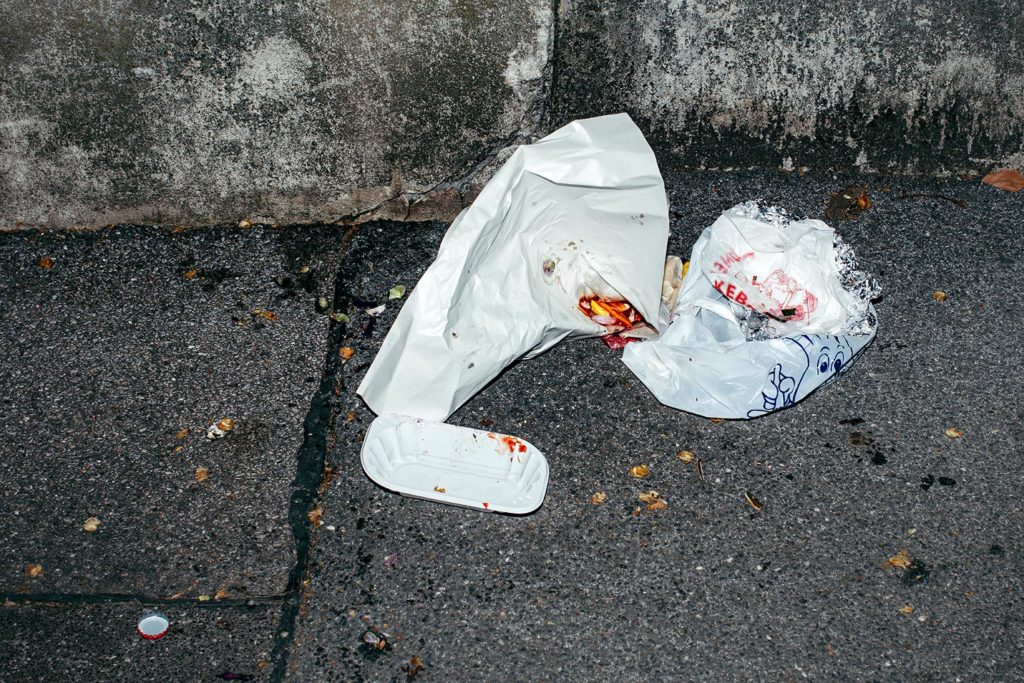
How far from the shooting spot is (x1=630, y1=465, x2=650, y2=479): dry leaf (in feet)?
6.76

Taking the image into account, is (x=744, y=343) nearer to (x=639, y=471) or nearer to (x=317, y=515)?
(x=639, y=471)

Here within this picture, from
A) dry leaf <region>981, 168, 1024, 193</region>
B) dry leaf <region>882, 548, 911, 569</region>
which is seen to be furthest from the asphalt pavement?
dry leaf <region>981, 168, 1024, 193</region>

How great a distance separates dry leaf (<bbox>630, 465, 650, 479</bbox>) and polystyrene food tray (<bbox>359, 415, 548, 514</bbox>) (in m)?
0.21

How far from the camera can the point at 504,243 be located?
2.27 metres

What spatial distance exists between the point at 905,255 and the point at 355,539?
1751 millimetres

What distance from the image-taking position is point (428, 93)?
99.2 inches

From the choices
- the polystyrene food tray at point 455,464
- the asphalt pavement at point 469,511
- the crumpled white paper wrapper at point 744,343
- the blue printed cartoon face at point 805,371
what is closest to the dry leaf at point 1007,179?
the asphalt pavement at point 469,511

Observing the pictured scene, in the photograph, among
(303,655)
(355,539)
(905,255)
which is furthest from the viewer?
(905,255)

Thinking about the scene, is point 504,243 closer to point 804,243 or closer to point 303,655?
point 804,243

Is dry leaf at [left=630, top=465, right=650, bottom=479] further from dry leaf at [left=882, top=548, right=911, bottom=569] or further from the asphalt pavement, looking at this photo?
dry leaf at [left=882, top=548, right=911, bottom=569]

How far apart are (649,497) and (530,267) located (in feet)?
2.18

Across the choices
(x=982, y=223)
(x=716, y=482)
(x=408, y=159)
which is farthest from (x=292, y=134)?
(x=982, y=223)

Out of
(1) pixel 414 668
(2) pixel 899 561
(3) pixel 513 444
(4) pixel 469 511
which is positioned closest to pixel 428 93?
(3) pixel 513 444

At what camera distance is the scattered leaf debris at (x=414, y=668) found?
5.67 feet
